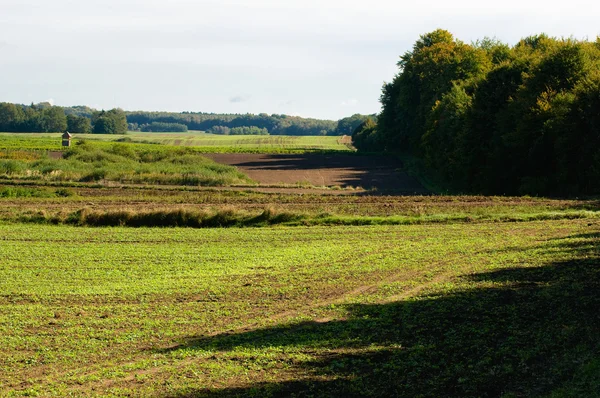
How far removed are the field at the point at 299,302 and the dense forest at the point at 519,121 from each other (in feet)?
45.3

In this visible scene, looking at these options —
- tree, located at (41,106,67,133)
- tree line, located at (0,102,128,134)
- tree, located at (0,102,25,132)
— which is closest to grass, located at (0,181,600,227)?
tree, located at (41,106,67,133)

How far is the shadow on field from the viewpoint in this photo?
11.4m

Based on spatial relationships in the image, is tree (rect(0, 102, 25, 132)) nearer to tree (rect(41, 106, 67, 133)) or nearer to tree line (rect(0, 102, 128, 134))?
tree line (rect(0, 102, 128, 134))

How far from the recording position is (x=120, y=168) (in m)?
68.8

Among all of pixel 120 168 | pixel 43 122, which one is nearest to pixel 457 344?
pixel 120 168

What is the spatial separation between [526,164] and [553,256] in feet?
109

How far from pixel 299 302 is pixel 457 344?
525 centimetres

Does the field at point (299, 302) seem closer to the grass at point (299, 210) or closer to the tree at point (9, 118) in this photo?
the grass at point (299, 210)

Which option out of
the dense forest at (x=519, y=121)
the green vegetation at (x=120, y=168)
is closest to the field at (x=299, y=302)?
the dense forest at (x=519, y=121)

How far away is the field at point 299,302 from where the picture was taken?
12.0 m

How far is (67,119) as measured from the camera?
194875mm

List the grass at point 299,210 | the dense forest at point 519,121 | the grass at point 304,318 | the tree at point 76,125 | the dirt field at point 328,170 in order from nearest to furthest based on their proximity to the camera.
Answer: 1. the grass at point 304,318
2. the grass at point 299,210
3. the dense forest at point 519,121
4. the dirt field at point 328,170
5. the tree at point 76,125

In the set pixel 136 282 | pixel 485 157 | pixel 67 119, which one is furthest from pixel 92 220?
pixel 67 119

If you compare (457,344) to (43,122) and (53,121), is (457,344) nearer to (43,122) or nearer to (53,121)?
(53,121)
